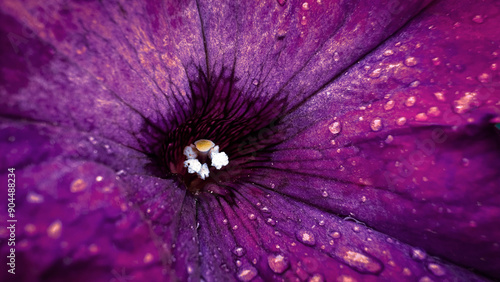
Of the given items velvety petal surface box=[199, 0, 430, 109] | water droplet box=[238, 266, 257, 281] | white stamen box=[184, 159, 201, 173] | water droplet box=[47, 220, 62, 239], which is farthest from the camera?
white stamen box=[184, 159, 201, 173]

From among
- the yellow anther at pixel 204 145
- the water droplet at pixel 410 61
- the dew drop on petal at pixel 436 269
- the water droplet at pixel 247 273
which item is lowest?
the dew drop on petal at pixel 436 269

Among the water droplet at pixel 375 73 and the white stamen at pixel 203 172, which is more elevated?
the water droplet at pixel 375 73

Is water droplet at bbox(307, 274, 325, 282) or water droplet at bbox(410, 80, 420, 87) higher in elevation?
water droplet at bbox(410, 80, 420, 87)

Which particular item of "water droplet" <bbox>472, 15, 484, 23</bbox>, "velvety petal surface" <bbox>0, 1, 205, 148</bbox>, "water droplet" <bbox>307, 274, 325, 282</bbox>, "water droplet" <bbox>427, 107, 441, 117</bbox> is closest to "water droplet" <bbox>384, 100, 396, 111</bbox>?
"water droplet" <bbox>427, 107, 441, 117</bbox>

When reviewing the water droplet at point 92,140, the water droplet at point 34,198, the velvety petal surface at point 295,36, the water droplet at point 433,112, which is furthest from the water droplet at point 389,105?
the water droplet at point 34,198

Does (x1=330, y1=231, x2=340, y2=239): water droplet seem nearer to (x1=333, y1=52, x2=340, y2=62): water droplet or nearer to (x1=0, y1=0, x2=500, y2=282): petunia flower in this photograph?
(x1=0, y1=0, x2=500, y2=282): petunia flower

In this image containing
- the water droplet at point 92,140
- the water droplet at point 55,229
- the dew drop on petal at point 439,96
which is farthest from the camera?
the dew drop on petal at point 439,96

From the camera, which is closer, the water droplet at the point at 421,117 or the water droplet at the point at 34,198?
the water droplet at the point at 34,198

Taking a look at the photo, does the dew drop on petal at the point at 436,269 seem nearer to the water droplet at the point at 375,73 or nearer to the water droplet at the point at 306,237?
the water droplet at the point at 306,237

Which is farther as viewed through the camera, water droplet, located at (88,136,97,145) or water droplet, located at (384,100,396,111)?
water droplet, located at (384,100,396,111)
